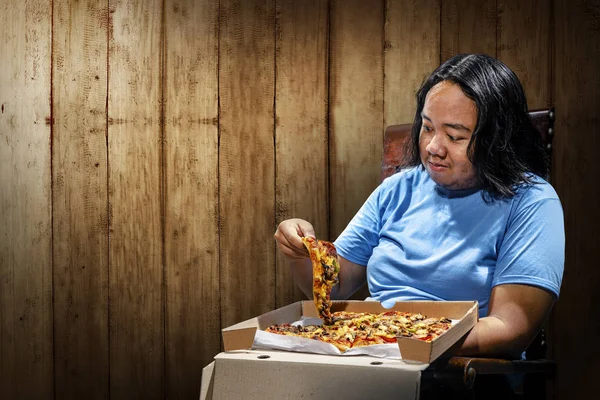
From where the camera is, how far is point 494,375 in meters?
1.48

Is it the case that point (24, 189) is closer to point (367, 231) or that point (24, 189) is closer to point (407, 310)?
point (367, 231)

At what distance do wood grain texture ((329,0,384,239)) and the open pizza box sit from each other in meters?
1.18

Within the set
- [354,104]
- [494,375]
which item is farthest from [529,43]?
[494,375]

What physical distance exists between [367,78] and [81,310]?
4.13ft

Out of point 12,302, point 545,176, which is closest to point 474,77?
point 545,176

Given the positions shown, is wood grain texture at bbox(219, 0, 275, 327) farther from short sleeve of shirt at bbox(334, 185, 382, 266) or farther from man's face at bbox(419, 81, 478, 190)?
man's face at bbox(419, 81, 478, 190)

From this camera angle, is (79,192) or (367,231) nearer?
(367,231)

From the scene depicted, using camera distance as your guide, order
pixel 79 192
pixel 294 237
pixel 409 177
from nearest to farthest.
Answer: pixel 294 237 < pixel 409 177 < pixel 79 192

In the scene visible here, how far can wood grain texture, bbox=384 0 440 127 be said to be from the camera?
96.6 inches

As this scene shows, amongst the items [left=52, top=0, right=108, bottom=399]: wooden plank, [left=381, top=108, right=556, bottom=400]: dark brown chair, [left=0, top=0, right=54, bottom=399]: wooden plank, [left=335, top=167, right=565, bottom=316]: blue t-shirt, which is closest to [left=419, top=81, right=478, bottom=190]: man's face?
[left=335, top=167, right=565, bottom=316]: blue t-shirt

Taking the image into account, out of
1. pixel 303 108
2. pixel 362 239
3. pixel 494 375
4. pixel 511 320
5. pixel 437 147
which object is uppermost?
pixel 303 108

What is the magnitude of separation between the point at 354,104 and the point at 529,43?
1.92 ft

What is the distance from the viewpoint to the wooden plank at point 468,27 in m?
→ 2.40

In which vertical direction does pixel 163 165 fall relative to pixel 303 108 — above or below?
below
